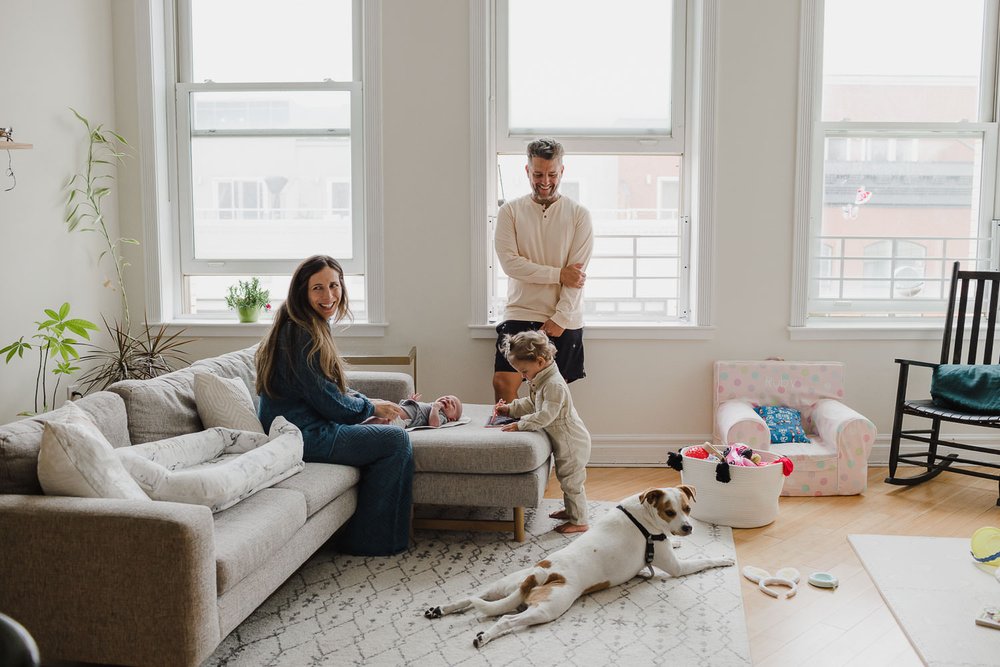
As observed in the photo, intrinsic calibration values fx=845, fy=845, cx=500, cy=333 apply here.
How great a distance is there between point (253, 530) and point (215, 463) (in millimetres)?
538

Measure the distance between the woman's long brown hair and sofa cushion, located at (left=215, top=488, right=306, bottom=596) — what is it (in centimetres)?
58

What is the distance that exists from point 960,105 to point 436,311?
3.07 meters

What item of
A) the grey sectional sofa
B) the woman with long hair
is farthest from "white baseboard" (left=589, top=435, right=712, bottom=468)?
the grey sectional sofa

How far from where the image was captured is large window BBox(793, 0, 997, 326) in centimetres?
457

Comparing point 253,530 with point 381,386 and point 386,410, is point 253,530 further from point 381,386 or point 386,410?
point 381,386

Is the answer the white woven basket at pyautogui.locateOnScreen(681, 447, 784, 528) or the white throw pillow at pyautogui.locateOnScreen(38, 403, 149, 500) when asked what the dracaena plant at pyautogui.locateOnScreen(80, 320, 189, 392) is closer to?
the white throw pillow at pyautogui.locateOnScreen(38, 403, 149, 500)

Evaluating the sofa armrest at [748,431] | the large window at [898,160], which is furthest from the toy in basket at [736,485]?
the large window at [898,160]

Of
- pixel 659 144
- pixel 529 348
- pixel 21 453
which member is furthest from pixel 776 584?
pixel 659 144

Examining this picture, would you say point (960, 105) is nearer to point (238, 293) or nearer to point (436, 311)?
point (436, 311)

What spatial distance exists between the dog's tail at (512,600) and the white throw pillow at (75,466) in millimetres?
1085

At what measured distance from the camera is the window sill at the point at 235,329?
181 inches

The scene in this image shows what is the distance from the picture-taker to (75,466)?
2166 millimetres

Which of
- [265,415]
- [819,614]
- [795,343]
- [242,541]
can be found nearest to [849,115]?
[795,343]

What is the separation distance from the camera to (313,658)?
2395 millimetres
